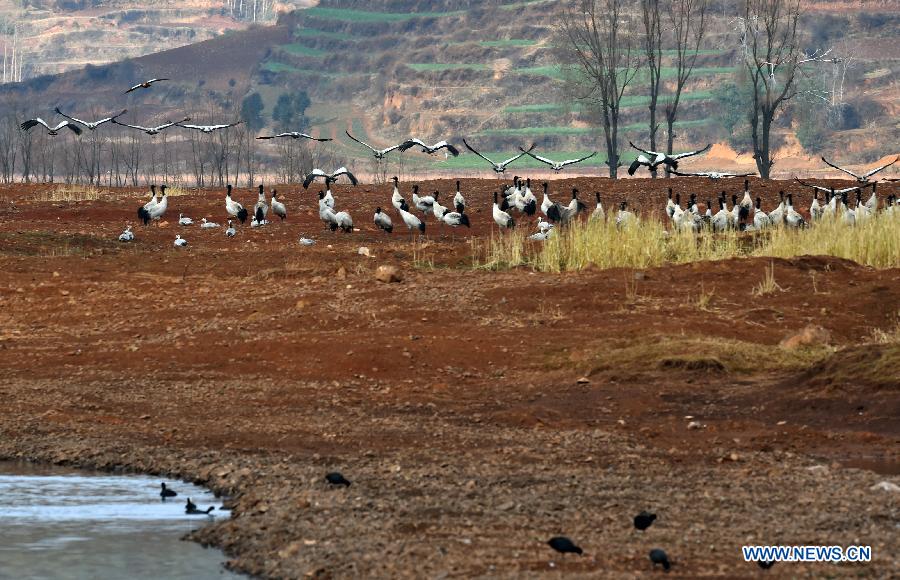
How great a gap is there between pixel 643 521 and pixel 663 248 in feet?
45.8

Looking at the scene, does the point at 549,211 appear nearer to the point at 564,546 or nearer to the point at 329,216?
the point at 329,216

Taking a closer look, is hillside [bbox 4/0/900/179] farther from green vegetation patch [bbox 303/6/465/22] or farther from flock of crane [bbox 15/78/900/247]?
flock of crane [bbox 15/78/900/247]

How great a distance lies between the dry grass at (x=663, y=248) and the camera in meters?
22.1

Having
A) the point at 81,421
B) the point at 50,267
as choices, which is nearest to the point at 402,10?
the point at 50,267

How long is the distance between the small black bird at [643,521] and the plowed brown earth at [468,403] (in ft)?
0.31

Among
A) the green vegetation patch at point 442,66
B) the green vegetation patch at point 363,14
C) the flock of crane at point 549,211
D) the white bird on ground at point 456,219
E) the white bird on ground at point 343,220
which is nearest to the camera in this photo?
the flock of crane at point 549,211

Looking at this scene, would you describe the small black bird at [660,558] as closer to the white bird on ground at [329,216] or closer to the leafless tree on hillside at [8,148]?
the white bird on ground at [329,216]

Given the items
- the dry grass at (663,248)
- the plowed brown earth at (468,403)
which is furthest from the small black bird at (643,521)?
the dry grass at (663,248)

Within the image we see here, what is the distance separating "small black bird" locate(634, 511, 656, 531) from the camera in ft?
29.2

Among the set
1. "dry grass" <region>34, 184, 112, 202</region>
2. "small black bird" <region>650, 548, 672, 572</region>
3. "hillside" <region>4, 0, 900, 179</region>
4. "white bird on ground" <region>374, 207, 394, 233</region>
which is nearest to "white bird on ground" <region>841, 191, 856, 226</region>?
"white bird on ground" <region>374, 207, 394, 233</region>

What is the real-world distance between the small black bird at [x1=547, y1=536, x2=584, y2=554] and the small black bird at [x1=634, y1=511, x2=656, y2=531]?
2.04 feet

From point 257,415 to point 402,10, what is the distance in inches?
6823

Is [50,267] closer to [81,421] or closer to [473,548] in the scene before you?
[81,421]

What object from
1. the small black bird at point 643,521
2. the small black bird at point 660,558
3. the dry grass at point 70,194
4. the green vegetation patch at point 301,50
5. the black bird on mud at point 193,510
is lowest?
the dry grass at point 70,194
